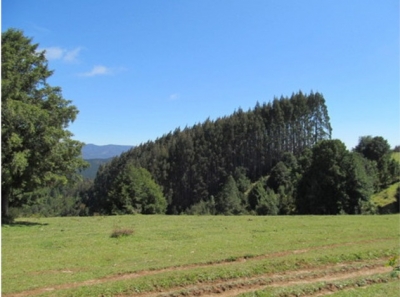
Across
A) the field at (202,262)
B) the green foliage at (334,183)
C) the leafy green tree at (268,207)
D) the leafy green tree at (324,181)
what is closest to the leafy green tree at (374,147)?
the leafy green tree at (268,207)

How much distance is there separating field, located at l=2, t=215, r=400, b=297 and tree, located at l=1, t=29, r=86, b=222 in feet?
18.5

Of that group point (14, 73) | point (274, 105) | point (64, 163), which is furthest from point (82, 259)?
point (274, 105)

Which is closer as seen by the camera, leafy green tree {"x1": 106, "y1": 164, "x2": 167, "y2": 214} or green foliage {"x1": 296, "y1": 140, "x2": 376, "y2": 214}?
green foliage {"x1": 296, "y1": 140, "x2": 376, "y2": 214}

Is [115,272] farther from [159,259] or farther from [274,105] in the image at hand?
[274,105]

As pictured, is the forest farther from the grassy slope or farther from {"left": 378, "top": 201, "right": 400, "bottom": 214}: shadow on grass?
{"left": 378, "top": 201, "right": 400, "bottom": 214}: shadow on grass

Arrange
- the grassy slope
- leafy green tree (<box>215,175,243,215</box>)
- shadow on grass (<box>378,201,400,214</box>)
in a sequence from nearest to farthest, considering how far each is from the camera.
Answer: shadow on grass (<box>378,201,400,214</box>) → the grassy slope → leafy green tree (<box>215,175,243,215</box>)

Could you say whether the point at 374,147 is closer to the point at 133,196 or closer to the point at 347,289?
the point at 133,196

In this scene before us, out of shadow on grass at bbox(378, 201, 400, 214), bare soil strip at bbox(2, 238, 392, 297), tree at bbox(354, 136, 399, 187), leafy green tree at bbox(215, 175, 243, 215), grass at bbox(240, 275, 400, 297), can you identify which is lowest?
leafy green tree at bbox(215, 175, 243, 215)

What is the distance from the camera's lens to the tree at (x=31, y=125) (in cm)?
2670

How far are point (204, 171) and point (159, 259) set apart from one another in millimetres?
130329

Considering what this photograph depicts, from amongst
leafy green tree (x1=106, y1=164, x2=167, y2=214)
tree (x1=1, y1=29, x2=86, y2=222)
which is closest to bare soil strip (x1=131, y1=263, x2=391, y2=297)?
tree (x1=1, y1=29, x2=86, y2=222)

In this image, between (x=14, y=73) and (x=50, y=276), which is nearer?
(x=50, y=276)

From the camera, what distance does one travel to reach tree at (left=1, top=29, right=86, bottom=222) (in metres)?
26.7

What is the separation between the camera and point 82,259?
17.3 meters
